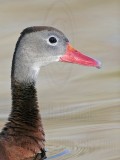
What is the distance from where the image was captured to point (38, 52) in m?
10.7

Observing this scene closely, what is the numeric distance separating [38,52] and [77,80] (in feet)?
9.25

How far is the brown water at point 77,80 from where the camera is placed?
1106 cm

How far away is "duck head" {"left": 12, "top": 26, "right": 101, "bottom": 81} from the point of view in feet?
34.3

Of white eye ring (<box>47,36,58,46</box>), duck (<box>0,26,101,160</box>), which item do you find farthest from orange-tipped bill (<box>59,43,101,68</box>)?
white eye ring (<box>47,36,58,46</box>)

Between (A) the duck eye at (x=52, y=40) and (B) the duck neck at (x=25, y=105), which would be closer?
(B) the duck neck at (x=25, y=105)

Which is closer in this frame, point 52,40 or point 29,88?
point 29,88

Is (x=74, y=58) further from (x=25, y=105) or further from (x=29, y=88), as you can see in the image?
(x=25, y=105)

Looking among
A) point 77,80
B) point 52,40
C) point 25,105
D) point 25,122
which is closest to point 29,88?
point 25,105

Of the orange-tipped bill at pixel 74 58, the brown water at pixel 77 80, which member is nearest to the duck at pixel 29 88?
the orange-tipped bill at pixel 74 58

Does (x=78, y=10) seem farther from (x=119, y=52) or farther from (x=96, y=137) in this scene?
(x=96, y=137)

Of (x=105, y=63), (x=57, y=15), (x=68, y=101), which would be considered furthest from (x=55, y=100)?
(x=57, y=15)

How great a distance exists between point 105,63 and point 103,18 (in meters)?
2.37

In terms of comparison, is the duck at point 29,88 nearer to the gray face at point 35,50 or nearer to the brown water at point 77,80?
the gray face at point 35,50

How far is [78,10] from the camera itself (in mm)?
16812
